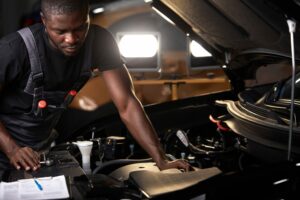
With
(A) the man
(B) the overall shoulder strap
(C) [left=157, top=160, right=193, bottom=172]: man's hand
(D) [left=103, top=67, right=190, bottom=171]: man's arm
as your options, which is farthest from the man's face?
(C) [left=157, top=160, right=193, bottom=172]: man's hand

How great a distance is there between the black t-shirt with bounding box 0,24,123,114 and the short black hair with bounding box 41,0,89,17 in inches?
6.5

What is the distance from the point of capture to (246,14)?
1.53 metres

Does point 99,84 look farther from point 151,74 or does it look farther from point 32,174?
point 32,174

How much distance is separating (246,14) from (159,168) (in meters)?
0.60

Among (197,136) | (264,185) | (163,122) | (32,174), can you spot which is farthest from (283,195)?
(163,122)

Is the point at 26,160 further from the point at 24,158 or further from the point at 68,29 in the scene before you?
the point at 68,29

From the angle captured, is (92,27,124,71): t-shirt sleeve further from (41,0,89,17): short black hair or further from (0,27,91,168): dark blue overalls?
(41,0,89,17): short black hair

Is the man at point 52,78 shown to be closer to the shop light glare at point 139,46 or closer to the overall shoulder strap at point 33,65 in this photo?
the overall shoulder strap at point 33,65

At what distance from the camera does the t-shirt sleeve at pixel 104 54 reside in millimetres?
1944

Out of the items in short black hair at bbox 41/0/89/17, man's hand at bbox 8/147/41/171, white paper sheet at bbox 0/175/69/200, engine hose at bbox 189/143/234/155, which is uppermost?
short black hair at bbox 41/0/89/17

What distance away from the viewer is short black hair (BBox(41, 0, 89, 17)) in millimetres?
1610

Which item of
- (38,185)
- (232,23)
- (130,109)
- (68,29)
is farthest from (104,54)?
(38,185)

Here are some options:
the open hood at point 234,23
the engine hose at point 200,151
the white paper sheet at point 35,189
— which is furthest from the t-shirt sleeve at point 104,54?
the white paper sheet at point 35,189

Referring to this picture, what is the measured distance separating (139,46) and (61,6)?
2.99 meters
